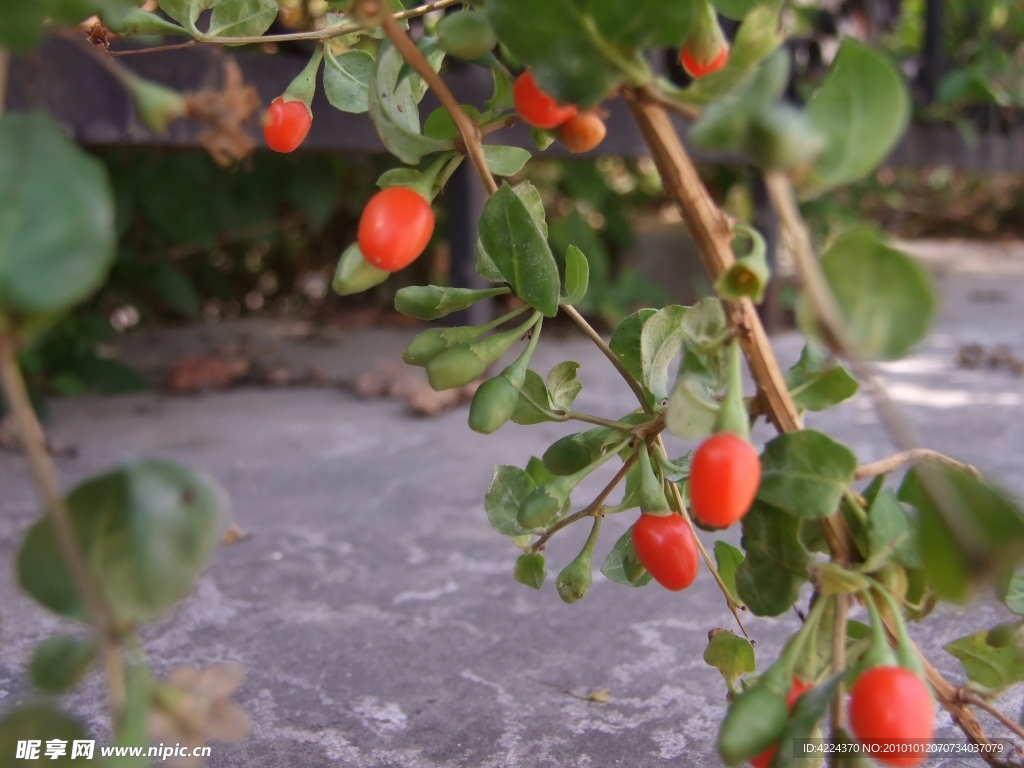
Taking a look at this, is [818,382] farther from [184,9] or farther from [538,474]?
[184,9]

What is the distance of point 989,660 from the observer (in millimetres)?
559

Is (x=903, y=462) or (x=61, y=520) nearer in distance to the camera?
(x=61, y=520)

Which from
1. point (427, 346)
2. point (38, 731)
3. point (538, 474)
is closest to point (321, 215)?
point (538, 474)

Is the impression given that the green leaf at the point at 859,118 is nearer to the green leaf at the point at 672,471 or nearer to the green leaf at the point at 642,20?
the green leaf at the point at 642,20

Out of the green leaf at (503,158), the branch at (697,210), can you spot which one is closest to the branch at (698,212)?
the branch at (697,210)

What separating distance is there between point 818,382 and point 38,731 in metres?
0.37

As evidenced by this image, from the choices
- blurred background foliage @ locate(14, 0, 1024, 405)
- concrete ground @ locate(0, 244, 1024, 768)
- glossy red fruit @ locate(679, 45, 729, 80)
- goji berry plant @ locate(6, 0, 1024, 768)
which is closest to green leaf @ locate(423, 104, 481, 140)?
goji berry plant @ locate(6, 0, 1024, 768)

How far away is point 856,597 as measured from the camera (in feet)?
1.48

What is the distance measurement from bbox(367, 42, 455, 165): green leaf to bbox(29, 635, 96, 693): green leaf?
8.9 inches

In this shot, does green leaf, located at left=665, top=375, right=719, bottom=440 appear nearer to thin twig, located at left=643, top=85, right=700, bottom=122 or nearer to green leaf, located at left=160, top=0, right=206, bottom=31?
thin twig, located at left=643, top=85, right=700, bottom=122

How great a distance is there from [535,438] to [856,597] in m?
1.39

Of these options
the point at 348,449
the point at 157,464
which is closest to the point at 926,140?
the point at 348,449

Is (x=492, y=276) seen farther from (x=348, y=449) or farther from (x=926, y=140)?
(x=926, y=140)

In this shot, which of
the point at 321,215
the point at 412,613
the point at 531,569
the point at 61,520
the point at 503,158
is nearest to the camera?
the point at 61,520
